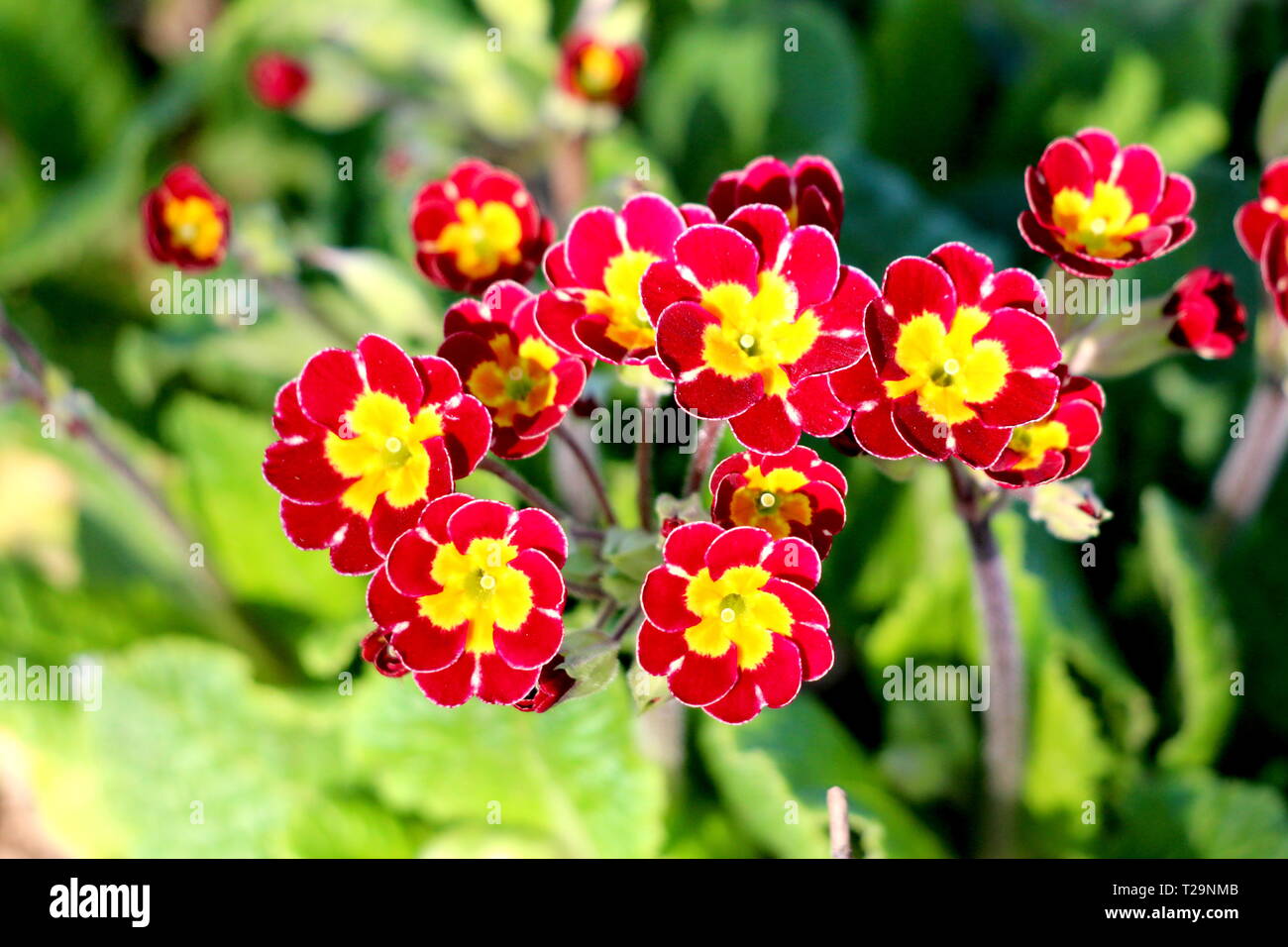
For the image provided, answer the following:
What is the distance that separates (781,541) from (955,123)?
1.68 metres

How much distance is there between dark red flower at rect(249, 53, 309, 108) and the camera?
1.91m

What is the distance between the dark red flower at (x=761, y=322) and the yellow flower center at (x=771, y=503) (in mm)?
58

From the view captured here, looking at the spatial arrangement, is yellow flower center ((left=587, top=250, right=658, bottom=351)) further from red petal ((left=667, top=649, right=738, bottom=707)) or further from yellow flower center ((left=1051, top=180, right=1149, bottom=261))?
yellow flower center ((left=1051, top=180, right=1149, bottom=261))

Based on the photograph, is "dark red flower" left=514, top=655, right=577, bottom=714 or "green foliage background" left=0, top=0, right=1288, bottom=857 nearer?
"dark red flower" left=514, top=655, right=577, bottom=714

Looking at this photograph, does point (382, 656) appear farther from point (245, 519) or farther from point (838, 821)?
point (245, 519)

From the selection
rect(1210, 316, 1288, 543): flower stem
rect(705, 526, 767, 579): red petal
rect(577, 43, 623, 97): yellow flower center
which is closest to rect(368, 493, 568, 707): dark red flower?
rect(705, 526, 767, 579): red petal

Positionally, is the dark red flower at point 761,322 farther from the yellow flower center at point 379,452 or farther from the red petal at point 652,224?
the yellow flower center at point 379,452

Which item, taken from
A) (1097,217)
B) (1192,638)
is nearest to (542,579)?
(1097,217)

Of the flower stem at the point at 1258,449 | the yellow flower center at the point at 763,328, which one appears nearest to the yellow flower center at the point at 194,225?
the yellow flower center at the point at 763,328

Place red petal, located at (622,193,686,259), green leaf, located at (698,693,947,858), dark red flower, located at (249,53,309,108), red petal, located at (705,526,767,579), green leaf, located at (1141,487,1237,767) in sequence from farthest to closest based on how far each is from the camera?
dark red flower, located at (249,53,309,108) → green leaf, located at (1141,487,1237,767) → green leaf, located at (698,693,947,858) → red petal, located at (622,193,686,259) → red petal, located at (705,526,767,579)

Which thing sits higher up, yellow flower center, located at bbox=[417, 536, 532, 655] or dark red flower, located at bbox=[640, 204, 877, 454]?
dark red flower, located at bbox=[640, 204, 877, 454]

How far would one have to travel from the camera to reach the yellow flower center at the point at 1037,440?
83cm

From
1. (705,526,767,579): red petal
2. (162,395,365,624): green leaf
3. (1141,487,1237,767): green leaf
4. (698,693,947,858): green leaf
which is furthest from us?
(162,395,365,624): green leaf
